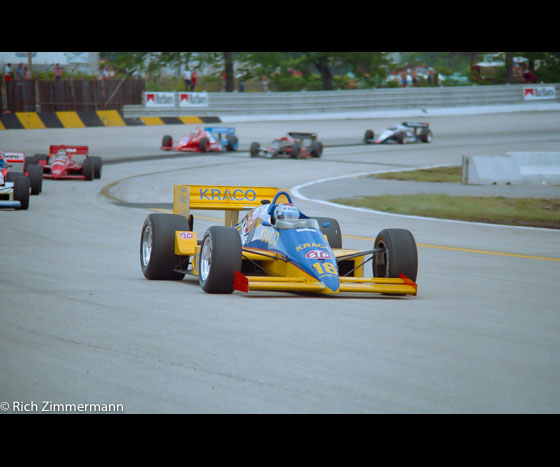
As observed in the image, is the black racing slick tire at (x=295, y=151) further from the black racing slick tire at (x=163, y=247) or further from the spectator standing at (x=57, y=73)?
the black racing slick tire at (x=163, y=247)

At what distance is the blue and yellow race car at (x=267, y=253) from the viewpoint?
8.44 m

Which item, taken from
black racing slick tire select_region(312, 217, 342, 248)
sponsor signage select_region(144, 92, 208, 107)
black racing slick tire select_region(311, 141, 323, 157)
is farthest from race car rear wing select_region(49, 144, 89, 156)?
sponsor signage select_region(144, 92, 208, 107)

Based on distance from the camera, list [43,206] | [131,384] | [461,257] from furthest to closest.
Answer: [43,206] → [461,257] → [131,384]

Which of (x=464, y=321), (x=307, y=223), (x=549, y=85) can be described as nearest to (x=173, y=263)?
(x=307, y=223)

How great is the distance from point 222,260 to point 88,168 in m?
15.7

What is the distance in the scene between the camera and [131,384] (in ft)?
17.2

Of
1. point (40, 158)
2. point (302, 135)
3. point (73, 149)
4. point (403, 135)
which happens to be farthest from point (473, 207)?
point (403, 135)

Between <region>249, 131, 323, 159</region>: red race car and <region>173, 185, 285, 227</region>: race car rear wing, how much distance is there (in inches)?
789

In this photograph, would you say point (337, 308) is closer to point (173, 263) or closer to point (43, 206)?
point (173, 263)

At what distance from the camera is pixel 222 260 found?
839cm

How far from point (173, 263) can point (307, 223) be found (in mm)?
1704
